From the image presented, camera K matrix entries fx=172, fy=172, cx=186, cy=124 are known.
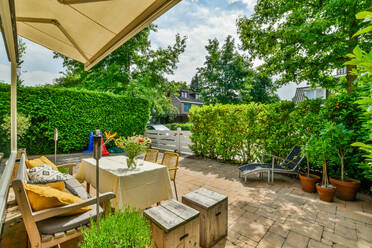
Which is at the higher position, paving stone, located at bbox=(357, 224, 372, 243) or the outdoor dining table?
the outdoor dining table

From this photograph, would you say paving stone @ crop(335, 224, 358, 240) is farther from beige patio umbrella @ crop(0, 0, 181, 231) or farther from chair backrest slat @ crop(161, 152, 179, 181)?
beige patio umbrella @ crop(0, 0, 181, 231)

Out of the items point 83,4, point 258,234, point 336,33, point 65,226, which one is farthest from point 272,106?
point 65,226

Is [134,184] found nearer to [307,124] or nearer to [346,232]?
[346,232]

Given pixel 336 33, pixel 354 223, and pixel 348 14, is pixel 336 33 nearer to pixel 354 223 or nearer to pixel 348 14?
pixel 348 14

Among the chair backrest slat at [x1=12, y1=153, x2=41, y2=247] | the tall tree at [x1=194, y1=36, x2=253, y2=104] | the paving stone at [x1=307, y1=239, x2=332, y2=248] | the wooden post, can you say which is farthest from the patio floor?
the tall tree at [x1=194, y1=36, x2=253, y2=104]

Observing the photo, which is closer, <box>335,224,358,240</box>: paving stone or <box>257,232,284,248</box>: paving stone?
<box>257,232,284,248</box>: paving stone

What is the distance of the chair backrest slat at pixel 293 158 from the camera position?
14.0 ft

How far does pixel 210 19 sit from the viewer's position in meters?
5.31

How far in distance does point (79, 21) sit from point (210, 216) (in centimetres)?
292

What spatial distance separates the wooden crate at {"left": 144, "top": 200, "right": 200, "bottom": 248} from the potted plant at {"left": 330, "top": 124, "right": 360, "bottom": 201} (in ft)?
10.2

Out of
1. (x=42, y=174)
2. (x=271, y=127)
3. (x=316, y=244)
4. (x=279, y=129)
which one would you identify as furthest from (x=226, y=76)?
(x=42, y=174)

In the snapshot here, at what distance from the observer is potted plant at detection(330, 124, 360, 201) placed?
3.16m

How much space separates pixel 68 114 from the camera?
729 cm

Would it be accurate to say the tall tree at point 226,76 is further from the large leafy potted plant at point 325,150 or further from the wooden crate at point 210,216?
the wooden crate at point 210,216
